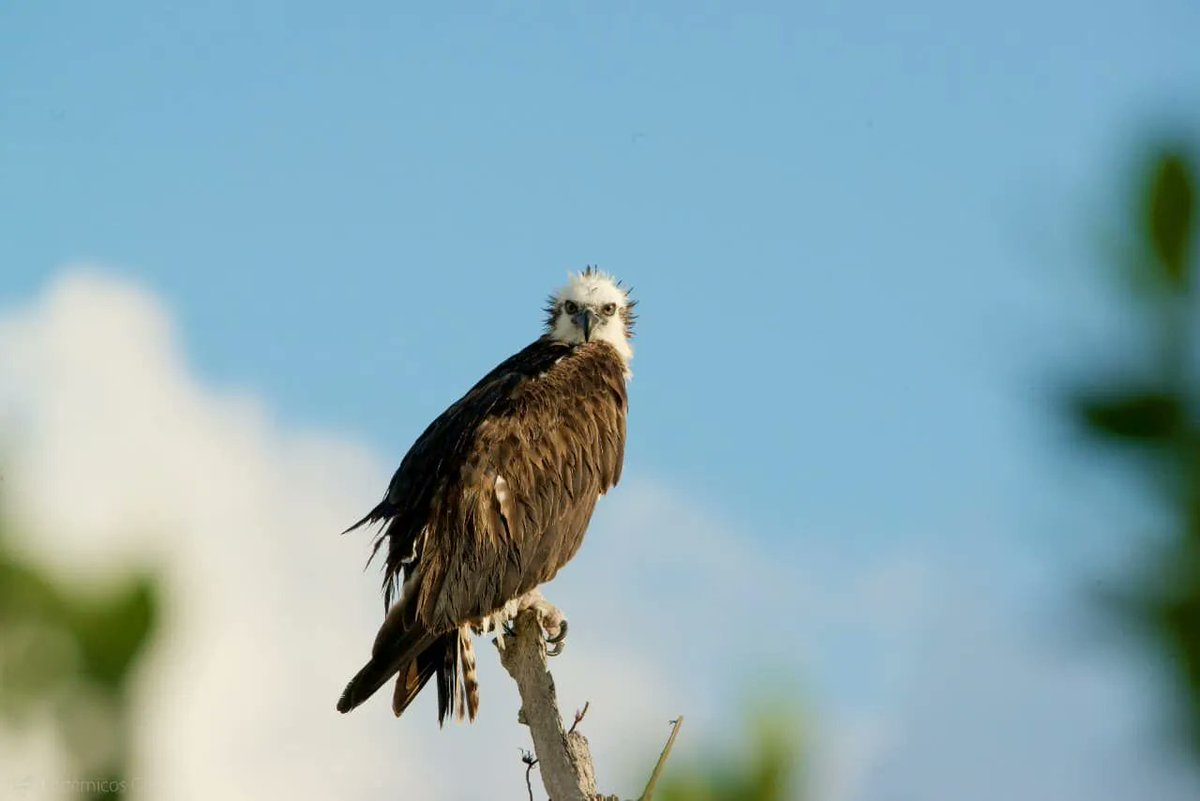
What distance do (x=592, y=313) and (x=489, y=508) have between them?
2170 millimetres

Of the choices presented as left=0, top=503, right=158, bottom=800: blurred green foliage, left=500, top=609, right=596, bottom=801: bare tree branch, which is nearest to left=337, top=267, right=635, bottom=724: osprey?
left=500, top=609, right=596, bottom=801: bare tree branch

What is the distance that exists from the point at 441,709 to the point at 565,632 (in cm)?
85

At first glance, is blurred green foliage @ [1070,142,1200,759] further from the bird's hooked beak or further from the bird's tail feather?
Result: the bird's hooked beak

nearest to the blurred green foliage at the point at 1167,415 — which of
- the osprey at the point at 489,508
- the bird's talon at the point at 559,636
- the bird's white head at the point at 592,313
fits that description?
the osprey at the point at 489,508

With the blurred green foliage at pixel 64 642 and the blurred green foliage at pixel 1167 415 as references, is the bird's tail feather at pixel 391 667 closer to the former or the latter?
the blurred green foliage at pixel 64 642

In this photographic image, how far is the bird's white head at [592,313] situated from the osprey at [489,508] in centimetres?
25

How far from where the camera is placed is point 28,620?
1.44 metres

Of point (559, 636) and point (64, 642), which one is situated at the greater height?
point (559, 636)

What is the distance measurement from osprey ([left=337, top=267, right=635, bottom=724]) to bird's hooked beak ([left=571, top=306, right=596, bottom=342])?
0.49 ft

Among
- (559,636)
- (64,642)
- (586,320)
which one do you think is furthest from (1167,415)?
(586,320)

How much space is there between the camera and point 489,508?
7977 mm

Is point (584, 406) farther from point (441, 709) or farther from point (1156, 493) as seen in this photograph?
point (1156, 493)

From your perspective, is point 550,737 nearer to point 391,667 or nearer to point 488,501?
point 391,667

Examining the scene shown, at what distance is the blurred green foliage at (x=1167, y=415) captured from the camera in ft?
3.59
